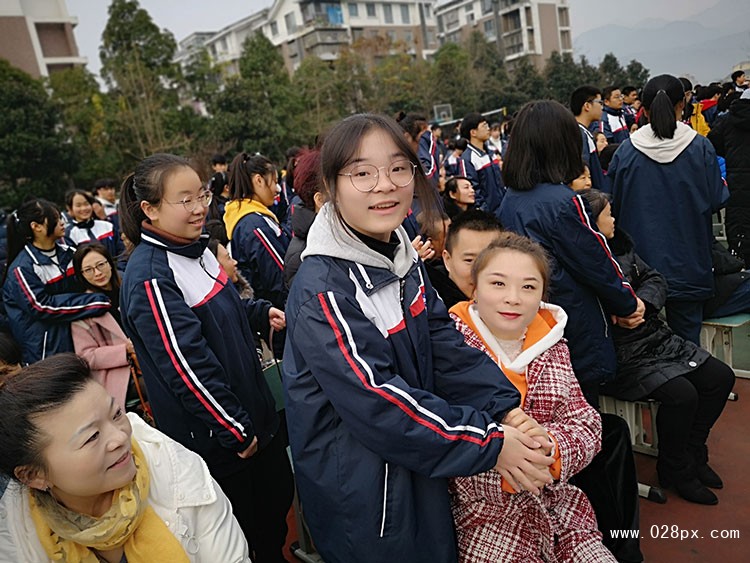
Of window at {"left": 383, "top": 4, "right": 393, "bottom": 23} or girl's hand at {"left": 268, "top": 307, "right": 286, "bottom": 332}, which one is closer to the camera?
girl's hand at {"left": 268, "top": 307, "right": 286, "bottom": 332}

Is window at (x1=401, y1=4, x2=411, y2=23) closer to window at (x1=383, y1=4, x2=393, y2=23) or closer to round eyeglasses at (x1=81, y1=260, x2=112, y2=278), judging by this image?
window at (x1=383, y1=4, x2=393, y2=23)

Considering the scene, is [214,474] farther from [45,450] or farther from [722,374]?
Answer: [722,374]

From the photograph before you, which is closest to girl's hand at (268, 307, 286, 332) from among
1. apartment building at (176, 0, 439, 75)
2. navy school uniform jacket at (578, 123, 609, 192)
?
navy school uniform jacket at (578, 123, 609, 192)

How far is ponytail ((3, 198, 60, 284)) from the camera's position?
3293 millimetres

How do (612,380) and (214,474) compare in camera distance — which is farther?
(612,380)

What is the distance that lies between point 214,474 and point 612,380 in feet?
5.46

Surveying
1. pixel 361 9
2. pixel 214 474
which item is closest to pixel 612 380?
pixel 214 474

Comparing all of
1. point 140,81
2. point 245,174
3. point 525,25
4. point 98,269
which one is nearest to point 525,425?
point 245,174

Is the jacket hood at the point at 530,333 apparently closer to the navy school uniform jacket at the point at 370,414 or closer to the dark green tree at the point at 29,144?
the navy school uniform jacket at the point at 370,414

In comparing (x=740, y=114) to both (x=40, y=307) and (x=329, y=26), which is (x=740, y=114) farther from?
(x=329, y=26)

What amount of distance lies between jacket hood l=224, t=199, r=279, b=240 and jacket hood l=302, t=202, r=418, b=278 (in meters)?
2.07

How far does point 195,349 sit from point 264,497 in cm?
70

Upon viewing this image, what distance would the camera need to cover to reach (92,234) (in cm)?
534

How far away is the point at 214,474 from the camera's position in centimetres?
187
